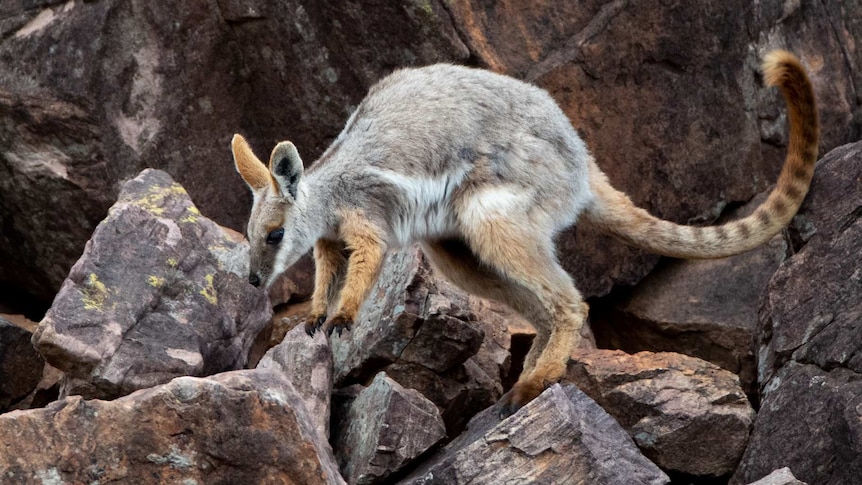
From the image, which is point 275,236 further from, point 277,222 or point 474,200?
point 474,200

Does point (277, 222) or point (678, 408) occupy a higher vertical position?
point (277, 222)

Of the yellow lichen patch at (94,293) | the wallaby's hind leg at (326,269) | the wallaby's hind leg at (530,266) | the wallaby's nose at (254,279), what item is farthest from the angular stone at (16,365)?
the wallaby's hind leg at (530,266)

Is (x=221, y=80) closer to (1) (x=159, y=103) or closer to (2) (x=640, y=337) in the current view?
(1) (x=159, y=103)

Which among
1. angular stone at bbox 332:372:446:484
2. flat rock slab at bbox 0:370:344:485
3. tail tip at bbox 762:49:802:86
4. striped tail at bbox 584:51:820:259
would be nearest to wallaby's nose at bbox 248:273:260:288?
angular stone at bbox 332:372:446:484

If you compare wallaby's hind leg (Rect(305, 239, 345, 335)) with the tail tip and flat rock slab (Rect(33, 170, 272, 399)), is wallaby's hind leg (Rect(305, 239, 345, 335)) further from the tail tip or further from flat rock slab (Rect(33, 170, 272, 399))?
the tail tip

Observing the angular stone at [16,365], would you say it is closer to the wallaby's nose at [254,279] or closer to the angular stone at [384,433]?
the wallaby's nose at [254,279]

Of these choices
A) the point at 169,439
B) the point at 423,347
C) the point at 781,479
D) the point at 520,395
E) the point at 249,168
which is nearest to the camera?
the point at 169,439

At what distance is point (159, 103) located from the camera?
856 cm

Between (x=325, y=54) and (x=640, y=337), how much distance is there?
10.4ft

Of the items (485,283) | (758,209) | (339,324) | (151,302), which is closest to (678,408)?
(758,209)

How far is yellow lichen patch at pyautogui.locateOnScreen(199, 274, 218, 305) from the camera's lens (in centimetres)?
687

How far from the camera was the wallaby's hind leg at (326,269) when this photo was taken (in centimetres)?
699

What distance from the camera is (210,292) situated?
691 centimetres

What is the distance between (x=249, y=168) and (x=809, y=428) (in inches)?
138
